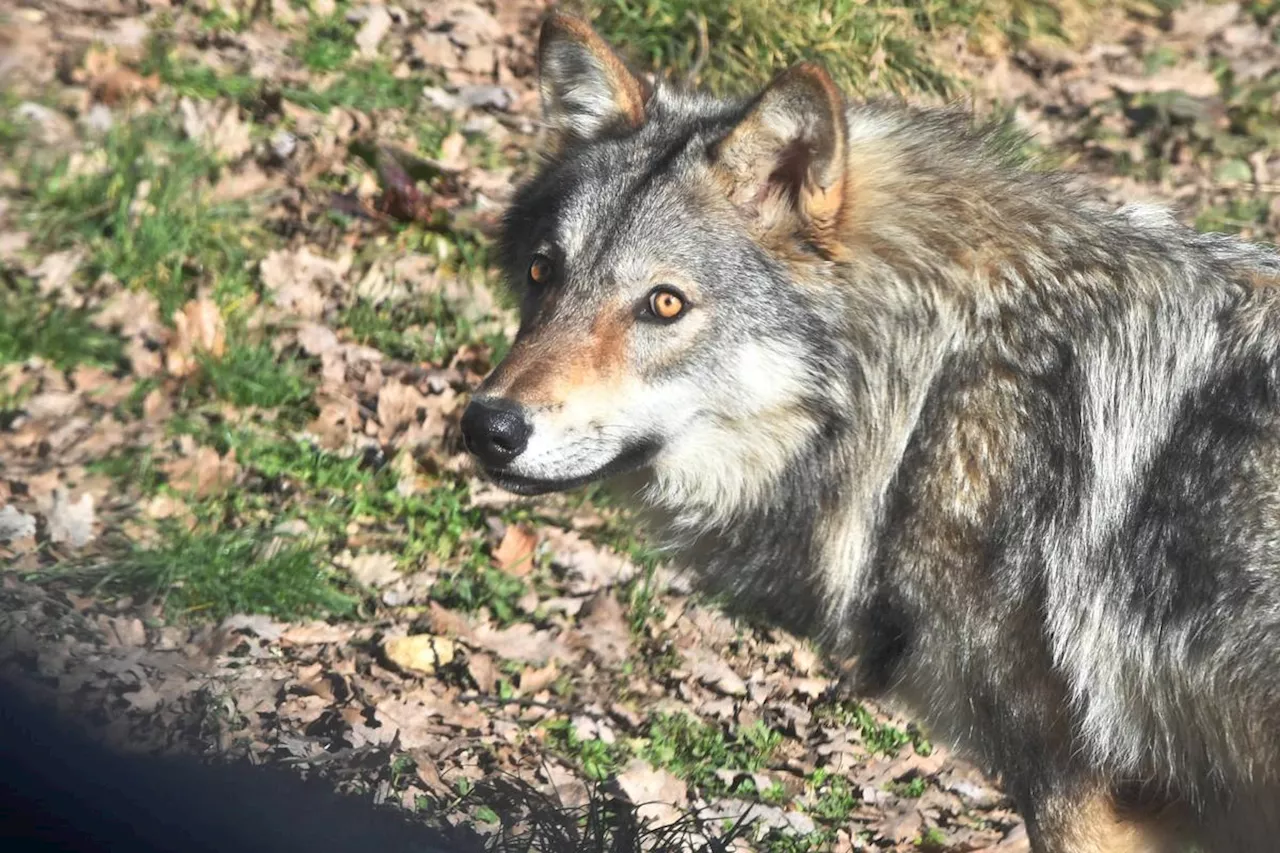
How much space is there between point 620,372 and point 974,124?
60.9 inches

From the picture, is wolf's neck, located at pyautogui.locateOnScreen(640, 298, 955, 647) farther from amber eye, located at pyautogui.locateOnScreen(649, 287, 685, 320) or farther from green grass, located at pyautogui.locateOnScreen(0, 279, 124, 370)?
green grass, located at pyautogui.locateOnScreen(0, 279, 124, 370)

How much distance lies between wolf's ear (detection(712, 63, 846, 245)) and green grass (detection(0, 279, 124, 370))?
11.6ft

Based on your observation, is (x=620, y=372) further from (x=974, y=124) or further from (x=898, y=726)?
(x=898, y=726)

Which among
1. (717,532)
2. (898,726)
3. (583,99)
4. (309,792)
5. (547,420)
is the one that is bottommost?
(898,726)

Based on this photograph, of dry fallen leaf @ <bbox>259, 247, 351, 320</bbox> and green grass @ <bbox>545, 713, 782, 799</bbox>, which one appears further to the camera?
dry fallen leaf @ <bbox>259, 247, 351, 320</bbox>

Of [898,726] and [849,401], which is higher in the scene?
[849,401]

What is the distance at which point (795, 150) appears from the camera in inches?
→ 156

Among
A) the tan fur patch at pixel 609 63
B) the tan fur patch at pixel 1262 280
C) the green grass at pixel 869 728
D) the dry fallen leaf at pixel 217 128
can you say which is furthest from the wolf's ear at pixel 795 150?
the dry fallen leaf at pixel 217 128

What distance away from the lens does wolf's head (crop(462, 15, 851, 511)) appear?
382 cm

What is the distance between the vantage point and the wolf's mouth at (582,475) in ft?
12.7

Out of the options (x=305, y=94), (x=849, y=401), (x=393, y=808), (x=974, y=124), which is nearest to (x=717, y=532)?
(x=849, y=401)

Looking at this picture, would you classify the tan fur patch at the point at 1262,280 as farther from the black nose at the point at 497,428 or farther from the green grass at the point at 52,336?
the green grass at the point at 52,336

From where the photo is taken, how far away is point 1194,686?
352cm

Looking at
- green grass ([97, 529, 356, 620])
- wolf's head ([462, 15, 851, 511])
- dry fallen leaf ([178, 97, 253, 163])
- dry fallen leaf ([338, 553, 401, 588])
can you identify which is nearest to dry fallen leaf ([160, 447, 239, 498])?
green grass ([97, 529, 356, 620])
